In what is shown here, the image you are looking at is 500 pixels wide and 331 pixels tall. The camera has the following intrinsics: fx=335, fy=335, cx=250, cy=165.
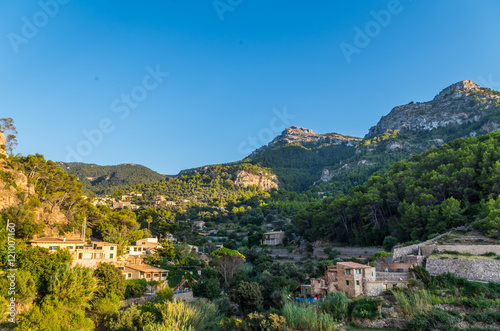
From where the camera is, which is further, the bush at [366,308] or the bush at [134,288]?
the bush at [134,288]

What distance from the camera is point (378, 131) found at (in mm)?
157500

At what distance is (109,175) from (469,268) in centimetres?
16278

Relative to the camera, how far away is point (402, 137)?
126 metres

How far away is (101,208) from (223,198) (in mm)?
62297

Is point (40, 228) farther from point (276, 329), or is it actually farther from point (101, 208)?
point (276, 329)

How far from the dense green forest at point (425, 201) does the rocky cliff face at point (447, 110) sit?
6975 centimetres

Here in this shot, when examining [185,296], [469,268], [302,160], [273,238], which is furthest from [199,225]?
[302,160]

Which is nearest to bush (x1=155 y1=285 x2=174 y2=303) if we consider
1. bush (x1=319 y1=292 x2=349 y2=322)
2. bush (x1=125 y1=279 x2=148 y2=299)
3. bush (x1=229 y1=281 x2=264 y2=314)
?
bush (x1=125 y1=279 x2=148 y2=299)

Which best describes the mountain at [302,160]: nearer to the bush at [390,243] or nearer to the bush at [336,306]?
the bush at [390,243]

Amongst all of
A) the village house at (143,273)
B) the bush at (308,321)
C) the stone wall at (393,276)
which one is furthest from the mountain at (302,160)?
the bush at (308,321)

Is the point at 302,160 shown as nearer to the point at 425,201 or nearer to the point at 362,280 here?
the point at 425,201

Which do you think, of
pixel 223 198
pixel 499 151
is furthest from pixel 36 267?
pixel 223 198

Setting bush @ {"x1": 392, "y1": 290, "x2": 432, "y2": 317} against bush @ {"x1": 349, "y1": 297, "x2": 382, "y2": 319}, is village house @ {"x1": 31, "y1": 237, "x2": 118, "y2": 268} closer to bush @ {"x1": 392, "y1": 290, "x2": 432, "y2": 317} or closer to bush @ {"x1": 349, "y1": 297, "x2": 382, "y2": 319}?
bush @ {"x1": 349, "y1": 297, "x2": 382, "y2": 319}

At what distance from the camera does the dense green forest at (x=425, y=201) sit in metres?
33.4
